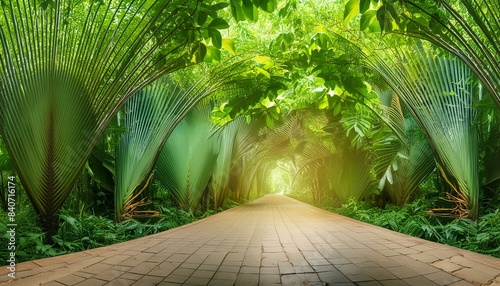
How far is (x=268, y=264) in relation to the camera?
116 inches

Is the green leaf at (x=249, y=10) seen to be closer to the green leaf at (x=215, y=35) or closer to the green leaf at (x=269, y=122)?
the green leaf at (x=215, y=35)

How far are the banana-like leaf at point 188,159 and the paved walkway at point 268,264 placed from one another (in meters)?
2.36

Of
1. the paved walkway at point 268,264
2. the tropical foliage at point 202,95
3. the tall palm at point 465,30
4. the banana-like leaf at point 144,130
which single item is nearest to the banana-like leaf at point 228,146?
the tropical foliage at point 202,95

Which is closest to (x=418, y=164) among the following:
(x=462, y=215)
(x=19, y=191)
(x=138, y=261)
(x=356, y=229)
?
(x=462, y=215)

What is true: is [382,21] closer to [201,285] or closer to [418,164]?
[201,285]

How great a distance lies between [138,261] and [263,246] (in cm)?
133

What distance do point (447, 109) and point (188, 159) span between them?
447 centimetres

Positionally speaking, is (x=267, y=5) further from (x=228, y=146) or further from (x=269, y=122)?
(x=228, y=146)

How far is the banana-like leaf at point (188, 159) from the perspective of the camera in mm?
6516

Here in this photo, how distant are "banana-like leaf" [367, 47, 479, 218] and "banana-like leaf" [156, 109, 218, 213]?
3.56 m

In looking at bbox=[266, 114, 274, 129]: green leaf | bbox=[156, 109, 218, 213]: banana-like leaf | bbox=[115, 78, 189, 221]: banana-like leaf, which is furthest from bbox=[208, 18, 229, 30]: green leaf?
bbox=[156, 109, 218, 213]: banana-like leaf

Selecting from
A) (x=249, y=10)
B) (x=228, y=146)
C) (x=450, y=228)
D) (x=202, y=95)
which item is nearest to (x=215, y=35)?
(x=249, y=10)

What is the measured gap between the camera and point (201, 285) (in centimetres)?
235

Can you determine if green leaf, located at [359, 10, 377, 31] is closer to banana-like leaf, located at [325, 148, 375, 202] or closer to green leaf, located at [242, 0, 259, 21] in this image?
green leaf, located at [242, 0, 259, 21]
